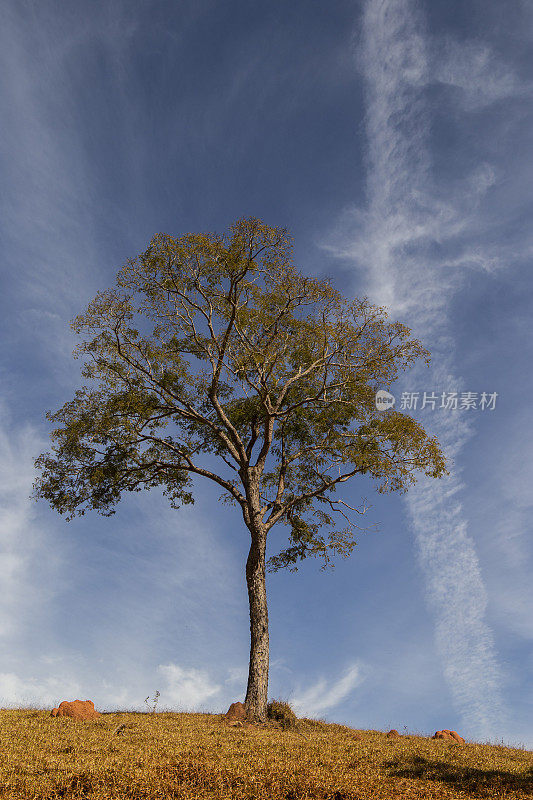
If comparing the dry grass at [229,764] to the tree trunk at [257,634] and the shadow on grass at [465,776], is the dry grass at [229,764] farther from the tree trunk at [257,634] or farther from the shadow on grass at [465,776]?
the tree trunk at [257,634]

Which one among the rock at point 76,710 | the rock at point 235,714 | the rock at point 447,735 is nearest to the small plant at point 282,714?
the rock at point 235,714

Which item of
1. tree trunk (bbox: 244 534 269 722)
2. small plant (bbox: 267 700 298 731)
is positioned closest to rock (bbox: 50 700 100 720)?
tree trunk (bbox: 244 534 269 722)

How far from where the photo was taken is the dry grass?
8.09 m

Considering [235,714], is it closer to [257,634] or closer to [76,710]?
[257,634]

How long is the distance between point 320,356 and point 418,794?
1541cm

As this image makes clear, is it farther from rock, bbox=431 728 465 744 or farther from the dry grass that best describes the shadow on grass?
rock, bbox=431 728 465 744

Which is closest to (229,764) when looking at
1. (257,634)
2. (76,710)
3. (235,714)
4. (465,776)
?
(465,776)

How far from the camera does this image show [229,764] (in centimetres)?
942

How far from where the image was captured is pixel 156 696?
1636cm

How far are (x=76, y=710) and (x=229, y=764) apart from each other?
7.25 m

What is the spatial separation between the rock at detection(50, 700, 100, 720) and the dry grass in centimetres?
59

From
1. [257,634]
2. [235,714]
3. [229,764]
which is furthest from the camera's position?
[257,634]

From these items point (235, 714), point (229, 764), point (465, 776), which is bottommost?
point (229, 764)

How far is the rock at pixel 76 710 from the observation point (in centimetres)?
1463
